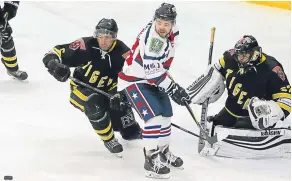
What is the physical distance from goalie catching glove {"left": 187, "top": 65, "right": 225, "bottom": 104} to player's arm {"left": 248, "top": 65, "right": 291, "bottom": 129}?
1.00 ft

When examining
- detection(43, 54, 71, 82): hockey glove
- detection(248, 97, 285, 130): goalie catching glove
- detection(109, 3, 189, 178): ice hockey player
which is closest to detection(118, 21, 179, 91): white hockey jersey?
detection(109, 3, 189, 178): ice hockey player

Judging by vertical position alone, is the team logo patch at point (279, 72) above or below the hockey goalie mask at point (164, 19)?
below

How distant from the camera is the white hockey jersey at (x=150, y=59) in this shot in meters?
3.05

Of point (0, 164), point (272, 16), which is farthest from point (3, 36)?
point (272, 16)

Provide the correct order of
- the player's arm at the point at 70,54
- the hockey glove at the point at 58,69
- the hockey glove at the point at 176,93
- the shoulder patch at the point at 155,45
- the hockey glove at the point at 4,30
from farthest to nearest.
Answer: the hockey glove at the point at 4,30, the player's arm at the point at 70,54, the hockey glove at the point at 58,69, the hockey glove at the point at 176,93, the shoulder patch at the point at 155,45

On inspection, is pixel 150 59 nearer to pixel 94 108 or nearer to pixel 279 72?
pixel 94 108

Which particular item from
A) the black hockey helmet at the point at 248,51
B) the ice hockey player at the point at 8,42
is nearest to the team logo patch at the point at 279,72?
the black hockey helmet at the point at 248,51

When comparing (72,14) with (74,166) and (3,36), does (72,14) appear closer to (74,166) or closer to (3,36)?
(3,36)

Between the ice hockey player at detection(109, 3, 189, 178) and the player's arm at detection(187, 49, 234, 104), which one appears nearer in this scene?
the ice hockey player at detection(109, 3, 189, 178)

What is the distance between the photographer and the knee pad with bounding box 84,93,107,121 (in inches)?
131

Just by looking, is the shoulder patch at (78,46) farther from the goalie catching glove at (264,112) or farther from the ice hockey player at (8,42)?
the ice hockey player at (8,42)

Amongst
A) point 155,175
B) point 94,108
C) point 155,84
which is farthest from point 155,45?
point 155,175

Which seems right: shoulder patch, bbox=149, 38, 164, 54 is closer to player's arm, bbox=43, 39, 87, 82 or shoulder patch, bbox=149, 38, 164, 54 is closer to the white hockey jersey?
the white hockey jersey

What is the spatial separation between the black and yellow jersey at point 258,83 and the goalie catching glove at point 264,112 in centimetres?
5
